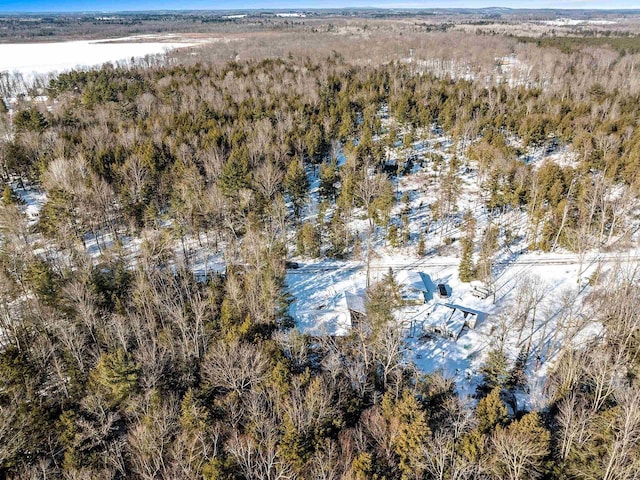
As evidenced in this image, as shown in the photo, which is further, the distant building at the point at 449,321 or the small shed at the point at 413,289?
the small shed at the point at 413,289

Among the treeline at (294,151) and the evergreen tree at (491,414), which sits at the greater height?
the treeline at (294,151)

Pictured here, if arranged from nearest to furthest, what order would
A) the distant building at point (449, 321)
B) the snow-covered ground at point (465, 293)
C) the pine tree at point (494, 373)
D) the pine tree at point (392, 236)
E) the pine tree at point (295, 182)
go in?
the pine tree at point (494, 373), the snow-covered ground at point (465, 293), the distant building at point (449, 321), the pine tree at point (392, 236), the pine tree at point (295, 182)

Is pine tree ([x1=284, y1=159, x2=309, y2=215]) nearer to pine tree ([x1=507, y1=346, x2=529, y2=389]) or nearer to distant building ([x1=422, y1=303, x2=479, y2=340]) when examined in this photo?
distant building ([x1=422, y1=303, x2=479, y2=340])

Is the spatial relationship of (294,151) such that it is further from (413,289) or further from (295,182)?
(413,289)

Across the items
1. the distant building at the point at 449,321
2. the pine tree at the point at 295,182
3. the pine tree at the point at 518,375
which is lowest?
the pine tree at the point at 518,375

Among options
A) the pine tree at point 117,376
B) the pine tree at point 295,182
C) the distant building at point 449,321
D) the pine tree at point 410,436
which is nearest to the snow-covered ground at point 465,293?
the distant building at point 449,321

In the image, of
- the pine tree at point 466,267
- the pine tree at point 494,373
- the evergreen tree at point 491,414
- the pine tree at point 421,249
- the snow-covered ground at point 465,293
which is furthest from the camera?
the pine tree at point 421,249

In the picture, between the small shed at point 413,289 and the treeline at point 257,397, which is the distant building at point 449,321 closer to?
the small shed at point 413,289

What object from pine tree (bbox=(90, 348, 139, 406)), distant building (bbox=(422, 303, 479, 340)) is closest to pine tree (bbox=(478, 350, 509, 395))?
distant building (bbox=(422, 303, 479, 340))

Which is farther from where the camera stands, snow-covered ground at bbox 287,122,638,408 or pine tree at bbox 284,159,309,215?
pine tree at bbox 284,159,309,215
